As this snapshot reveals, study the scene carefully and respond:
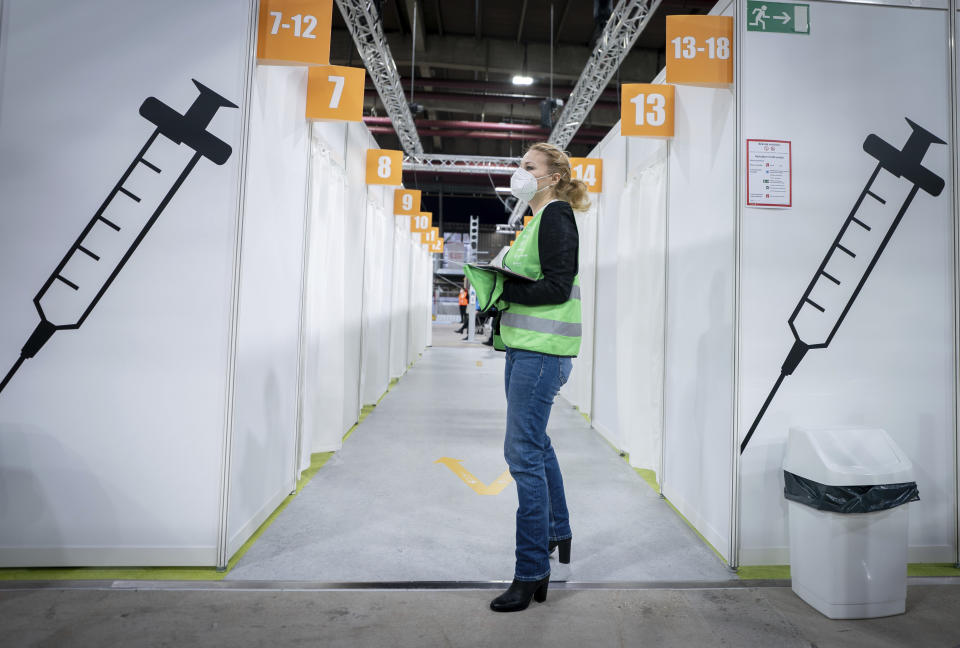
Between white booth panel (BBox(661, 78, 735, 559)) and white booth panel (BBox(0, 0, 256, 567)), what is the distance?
6.95ft

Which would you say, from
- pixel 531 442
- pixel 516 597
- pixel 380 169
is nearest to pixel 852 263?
pixel 531 442

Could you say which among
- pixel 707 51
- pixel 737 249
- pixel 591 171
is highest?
pixel 591 171

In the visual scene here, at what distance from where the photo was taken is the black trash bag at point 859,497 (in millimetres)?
1746

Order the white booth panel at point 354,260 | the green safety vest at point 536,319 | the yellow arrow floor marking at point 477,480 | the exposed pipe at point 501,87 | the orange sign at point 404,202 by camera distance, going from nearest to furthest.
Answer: the green safety vest at point 536,319 < the yellow arrow floor marking at point 477,480 < the white booth panel at point 354,260 < the orange sign at point 404,202 < the exposed pipe at point 501,87

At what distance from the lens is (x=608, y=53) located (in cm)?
575

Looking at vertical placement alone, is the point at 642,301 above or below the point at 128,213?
below

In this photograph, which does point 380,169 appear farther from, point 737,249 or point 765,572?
point 765,572

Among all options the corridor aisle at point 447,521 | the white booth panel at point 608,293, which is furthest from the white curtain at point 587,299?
Answer: the corridor aisle at point 447,521

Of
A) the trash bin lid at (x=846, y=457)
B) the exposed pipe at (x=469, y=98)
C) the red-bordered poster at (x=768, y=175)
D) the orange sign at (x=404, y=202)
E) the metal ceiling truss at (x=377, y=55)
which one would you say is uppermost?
the exposed pipe at (x=469, y=98)

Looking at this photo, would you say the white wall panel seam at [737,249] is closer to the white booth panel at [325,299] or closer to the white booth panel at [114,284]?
the white booth panel at [114,284]

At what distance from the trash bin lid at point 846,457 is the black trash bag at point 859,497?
0.06ft

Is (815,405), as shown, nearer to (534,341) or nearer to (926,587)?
(926,587)

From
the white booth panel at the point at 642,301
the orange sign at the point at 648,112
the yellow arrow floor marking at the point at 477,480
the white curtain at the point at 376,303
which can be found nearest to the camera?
the orange sign at the point at 648,112

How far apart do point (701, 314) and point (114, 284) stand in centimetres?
261
